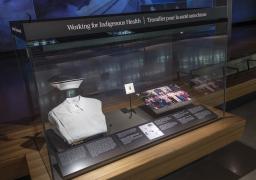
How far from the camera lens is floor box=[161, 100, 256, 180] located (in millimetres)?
1815

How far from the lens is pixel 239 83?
260 centimetres

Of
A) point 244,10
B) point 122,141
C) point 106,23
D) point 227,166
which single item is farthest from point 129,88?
point 244,10

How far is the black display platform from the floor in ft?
1.37

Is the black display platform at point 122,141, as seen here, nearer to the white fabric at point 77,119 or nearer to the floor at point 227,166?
the white fabric at point 77,119

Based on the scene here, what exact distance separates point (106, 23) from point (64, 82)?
43 centimetres

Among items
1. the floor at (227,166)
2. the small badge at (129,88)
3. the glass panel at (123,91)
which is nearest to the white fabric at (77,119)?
the glass panel at (123,91)

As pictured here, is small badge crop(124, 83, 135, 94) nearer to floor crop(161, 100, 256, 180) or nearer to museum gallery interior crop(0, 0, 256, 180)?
museum gallery interior crop(0, 0, 256, 180)

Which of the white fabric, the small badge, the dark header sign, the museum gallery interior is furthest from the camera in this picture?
the small badge

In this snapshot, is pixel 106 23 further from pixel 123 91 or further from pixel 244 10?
pixel 244 10

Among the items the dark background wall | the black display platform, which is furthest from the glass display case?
the dark background wall

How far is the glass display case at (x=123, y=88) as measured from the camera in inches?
49.9

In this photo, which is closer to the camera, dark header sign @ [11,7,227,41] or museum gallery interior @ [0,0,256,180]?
dark header sign @ [11,7,227,41]

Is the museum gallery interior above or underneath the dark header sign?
underneath

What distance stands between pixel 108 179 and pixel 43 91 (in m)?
0.52
